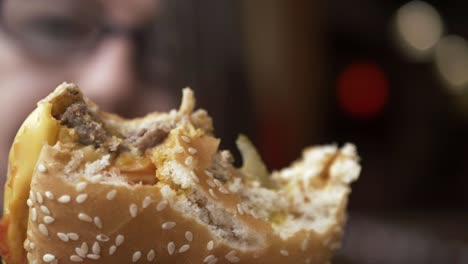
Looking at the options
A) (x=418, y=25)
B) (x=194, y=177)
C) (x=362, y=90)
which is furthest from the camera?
(x=362, y=90)

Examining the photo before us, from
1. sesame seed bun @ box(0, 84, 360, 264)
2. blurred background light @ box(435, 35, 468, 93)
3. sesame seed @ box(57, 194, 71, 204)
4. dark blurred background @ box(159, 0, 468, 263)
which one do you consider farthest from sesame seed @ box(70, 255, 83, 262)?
blurred background light @ box(435, 35, 468, 93)

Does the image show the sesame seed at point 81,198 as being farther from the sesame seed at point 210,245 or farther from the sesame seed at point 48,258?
the sesame seed at point 210,245

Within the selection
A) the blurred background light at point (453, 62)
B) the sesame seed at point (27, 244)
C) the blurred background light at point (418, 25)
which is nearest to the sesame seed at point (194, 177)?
the sesame seed at point (27, 244)

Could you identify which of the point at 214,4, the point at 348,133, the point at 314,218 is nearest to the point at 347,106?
the point at 348,133

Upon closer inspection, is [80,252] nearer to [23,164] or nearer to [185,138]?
[23,164]

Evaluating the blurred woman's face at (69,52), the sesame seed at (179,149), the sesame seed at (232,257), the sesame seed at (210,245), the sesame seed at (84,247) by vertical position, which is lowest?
the sesame seed at (84,247)

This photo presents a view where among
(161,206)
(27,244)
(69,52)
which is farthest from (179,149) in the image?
(69,52)
